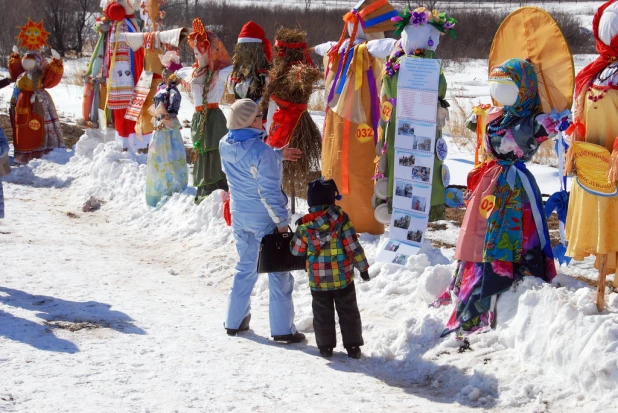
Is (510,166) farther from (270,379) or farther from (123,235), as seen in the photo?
(123,235)

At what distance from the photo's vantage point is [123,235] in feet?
27.2

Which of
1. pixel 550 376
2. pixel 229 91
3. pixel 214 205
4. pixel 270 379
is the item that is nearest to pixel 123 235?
pixel 214 205

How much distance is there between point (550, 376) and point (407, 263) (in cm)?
196

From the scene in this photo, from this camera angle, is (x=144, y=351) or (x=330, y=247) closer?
(x=330, y=247)

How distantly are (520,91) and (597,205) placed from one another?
779 mm

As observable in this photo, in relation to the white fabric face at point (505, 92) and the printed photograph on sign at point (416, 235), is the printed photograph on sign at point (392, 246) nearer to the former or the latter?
the printed photograph on sign at point (416, 235)

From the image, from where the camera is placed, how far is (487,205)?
480 cm

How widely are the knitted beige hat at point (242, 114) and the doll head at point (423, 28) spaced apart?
158 centimetres

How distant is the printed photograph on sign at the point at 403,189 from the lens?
6.40 m

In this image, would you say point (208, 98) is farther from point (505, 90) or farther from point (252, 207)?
point (505, 90)

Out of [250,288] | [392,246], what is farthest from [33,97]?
[250,288]

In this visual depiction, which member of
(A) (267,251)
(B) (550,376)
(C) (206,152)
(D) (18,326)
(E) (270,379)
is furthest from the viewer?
(C) (206,152)

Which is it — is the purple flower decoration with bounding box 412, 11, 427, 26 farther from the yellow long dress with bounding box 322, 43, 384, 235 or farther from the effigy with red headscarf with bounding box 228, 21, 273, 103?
the effigy with red headscarf with bounding box 228, 21, 273, 103

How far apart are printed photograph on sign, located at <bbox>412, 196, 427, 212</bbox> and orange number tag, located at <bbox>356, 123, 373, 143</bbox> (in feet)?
2.44
